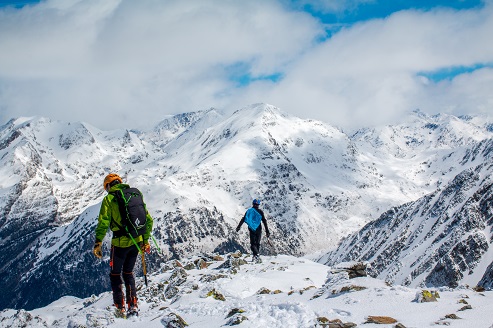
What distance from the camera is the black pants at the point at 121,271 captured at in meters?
14.9

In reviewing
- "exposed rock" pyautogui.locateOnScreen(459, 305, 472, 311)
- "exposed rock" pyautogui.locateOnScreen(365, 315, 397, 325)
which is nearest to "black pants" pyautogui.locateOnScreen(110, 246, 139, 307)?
"exposed rock" pyautogui.locateOnScreen(365, 315, 397, 325)

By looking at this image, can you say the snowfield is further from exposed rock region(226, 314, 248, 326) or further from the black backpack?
the black backpack

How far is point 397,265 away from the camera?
12912 centimetres

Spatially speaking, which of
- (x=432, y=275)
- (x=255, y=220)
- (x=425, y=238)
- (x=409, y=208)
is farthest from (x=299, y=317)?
(x=409, y=208)

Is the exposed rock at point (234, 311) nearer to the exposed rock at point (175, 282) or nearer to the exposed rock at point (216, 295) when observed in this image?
the exposed rock at point (216, 295)

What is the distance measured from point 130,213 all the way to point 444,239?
125m

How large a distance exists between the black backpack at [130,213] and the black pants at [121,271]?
24.8 inches


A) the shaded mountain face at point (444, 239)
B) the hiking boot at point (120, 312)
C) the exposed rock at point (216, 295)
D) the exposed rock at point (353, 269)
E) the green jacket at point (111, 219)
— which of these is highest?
the green jacket at point (111, 219)

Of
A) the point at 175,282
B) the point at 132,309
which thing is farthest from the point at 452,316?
the point at 175,282

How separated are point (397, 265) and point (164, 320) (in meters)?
127

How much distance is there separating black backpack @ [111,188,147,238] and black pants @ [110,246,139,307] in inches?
24.8

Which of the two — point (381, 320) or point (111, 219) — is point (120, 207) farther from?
point (381, 320)

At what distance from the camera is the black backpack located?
14453mm

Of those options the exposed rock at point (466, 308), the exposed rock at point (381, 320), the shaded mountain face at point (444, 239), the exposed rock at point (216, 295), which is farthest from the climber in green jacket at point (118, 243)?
the shaded mountain face at point (444, 239)
